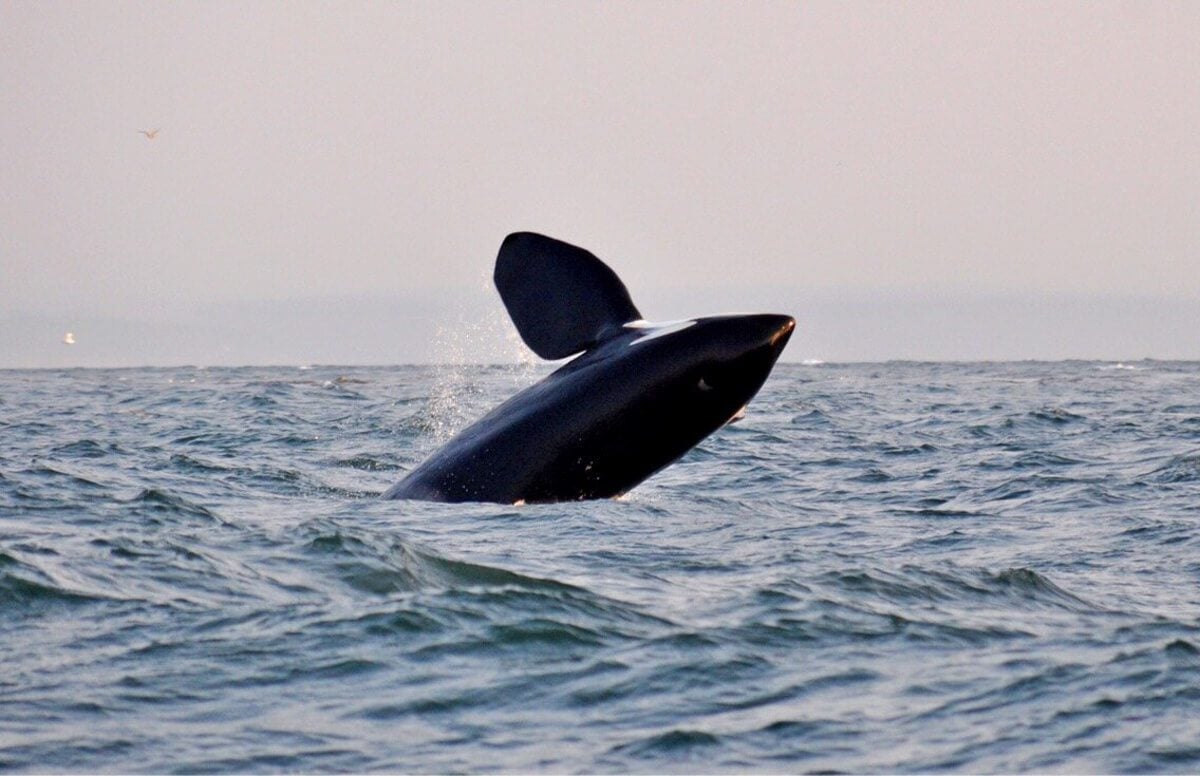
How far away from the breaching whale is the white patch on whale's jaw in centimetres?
2

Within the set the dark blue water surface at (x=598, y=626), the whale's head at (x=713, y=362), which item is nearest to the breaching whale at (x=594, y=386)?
the whale's head at (x=713, y=362)

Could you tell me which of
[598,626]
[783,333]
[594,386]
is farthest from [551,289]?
[598,626]

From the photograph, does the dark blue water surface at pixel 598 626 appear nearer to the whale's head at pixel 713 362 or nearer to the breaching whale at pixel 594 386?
the breaching whale at pixel 594 386

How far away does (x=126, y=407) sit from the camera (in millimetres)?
36688

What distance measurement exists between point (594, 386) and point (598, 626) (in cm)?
325

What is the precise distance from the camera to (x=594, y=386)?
40.6ft

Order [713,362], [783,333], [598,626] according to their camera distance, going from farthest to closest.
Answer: [783,333] → [713,362] → [598,626]

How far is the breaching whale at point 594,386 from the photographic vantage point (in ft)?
39.5

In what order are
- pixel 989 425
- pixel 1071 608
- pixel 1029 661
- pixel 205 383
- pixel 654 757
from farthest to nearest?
pixel 205 383 → pixel 989 425 → pixel 1071 608 → pixel 1029 661 → pixel 654 757

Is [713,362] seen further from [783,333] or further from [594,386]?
[594,386]

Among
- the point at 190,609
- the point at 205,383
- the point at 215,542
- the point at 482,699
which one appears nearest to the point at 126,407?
the point at 205,383

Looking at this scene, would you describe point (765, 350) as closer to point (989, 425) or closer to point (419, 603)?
point (419, 603)

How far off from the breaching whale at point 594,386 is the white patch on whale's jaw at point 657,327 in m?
0.02

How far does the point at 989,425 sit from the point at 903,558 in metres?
17.0
